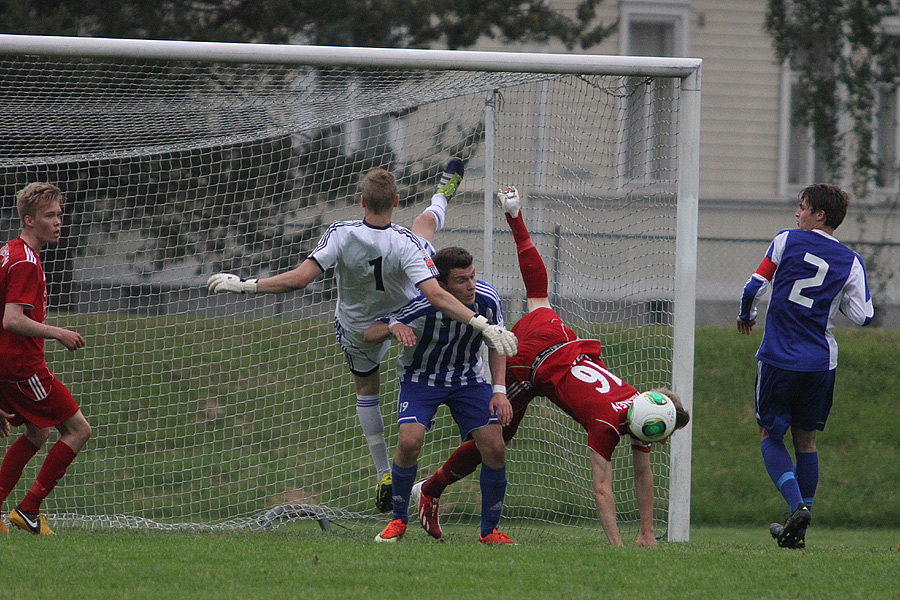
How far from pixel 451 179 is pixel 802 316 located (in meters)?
2.37

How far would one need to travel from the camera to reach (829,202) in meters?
5.87

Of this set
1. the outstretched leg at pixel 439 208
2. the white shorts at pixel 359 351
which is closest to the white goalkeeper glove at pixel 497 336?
the white shorts at pixel 359 351

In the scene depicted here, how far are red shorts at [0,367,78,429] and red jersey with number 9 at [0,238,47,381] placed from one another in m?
0.06

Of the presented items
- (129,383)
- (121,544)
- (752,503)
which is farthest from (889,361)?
(121,544)

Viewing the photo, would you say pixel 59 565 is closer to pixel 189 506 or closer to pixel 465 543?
pixel 465 543

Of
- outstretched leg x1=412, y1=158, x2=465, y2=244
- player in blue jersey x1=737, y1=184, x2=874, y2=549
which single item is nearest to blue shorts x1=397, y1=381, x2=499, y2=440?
outstretched leg x1=412, y1=158, x2=465, y2=244

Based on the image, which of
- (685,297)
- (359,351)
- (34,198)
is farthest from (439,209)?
(34,198)

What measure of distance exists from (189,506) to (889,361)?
7.90 meters

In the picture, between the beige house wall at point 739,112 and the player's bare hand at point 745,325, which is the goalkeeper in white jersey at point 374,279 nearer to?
the player's bare hand at point 745,325

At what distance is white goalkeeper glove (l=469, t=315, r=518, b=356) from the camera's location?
5.14 meters

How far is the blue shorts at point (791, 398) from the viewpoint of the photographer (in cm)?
587

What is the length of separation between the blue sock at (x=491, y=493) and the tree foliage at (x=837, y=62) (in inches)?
411

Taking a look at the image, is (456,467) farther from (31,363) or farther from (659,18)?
(659,18)

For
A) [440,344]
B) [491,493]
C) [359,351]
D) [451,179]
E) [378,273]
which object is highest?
[451,179]
